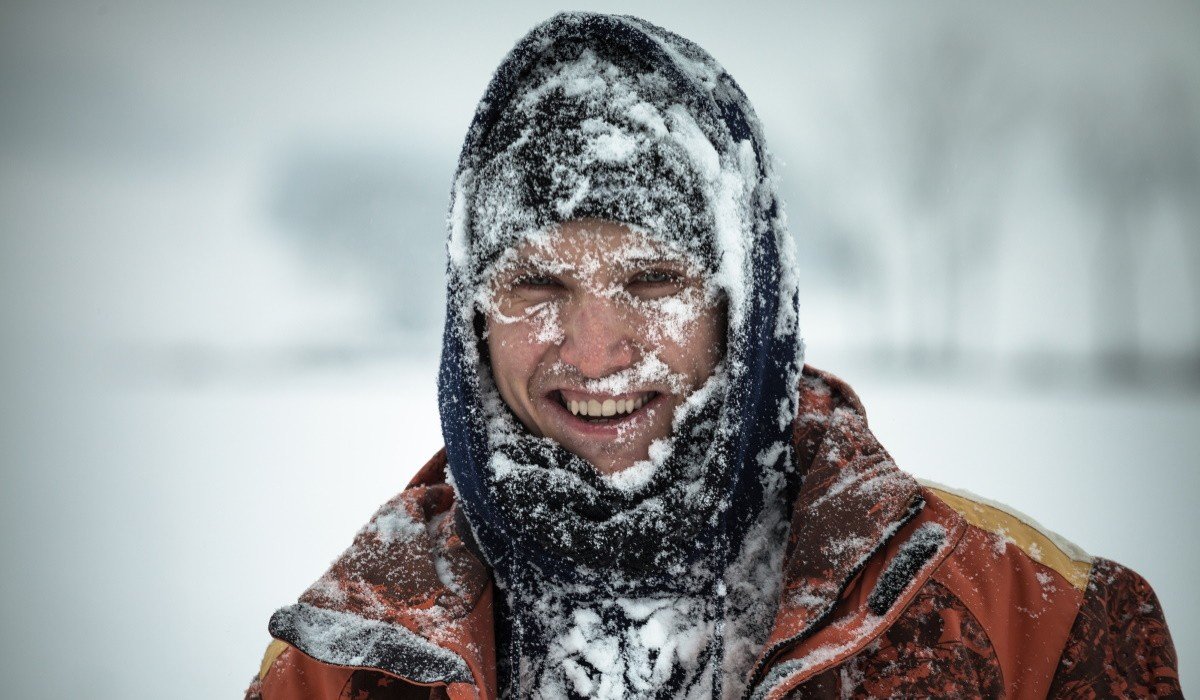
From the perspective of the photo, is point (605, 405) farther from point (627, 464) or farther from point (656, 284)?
point (656, 284)

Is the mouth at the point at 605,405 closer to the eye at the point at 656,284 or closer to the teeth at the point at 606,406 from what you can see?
the teeth at the point at 606,406

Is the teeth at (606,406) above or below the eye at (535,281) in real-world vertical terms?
below

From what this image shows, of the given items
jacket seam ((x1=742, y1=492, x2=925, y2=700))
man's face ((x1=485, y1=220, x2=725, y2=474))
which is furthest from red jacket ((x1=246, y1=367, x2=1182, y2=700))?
man's face ((x1=485, y1=220, x2=725, y2=474))

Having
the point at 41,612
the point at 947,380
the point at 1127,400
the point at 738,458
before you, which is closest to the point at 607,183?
the point at 738,458

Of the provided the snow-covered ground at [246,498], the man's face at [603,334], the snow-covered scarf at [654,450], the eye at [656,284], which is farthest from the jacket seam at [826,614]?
the snow-covered ground at [246,498]

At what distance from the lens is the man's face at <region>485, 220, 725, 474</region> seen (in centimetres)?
133

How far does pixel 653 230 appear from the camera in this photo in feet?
4.34

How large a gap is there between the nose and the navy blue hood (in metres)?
0.15

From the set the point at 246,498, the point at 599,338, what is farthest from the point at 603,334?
the point at 246,498

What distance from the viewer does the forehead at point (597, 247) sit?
1331mm

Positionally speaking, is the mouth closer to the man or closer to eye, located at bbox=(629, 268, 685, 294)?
the man

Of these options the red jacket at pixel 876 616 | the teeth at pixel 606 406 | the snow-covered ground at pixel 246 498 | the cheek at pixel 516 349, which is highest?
the cheek at pixel 516 349

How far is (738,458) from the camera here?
4.43 ft

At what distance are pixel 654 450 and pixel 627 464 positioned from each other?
5cm
